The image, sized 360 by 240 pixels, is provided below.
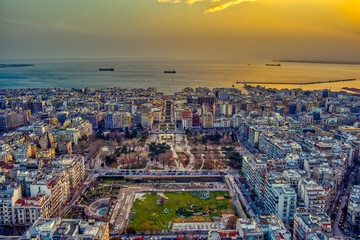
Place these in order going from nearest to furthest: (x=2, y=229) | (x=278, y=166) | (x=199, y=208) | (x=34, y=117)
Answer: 1. (x=2, y=229)
2. (x=199, y=208)
3. (x=278, y=166)
4. (x=34, y=117)

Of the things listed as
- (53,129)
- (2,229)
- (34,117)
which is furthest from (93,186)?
(34,117)

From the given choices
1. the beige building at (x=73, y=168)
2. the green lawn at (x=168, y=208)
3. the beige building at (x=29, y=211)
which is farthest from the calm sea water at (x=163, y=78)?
the beige building at (x=29, y=211)

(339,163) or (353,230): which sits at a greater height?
(339,163)

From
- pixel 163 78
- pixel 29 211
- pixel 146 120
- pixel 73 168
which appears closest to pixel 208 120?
pixel 146 120

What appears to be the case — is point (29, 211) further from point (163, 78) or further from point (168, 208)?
point (163, 78)

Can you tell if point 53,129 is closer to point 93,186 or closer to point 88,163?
point 88,163

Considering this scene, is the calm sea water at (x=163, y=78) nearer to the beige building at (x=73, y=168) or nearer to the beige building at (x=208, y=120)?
the beige building at (x=208, y=120)

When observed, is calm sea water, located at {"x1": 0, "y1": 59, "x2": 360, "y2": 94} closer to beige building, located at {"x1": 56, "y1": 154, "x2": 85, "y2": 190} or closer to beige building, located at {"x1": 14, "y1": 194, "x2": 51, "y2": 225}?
beige building, located at {"x1": 56, "y1": 154, "x2": 85, "y2": 190}

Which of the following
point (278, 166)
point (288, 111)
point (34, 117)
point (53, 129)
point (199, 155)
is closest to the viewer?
point (278, 166)
